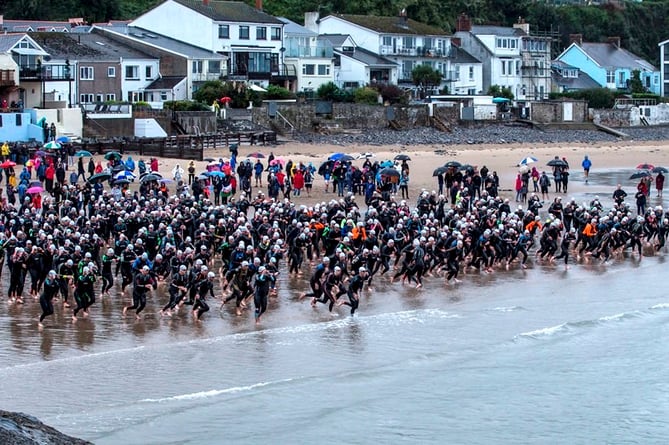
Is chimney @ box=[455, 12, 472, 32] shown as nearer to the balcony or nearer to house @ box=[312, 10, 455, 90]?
house @ box=[312, 10, 455, 90]

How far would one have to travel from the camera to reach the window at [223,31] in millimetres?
69375

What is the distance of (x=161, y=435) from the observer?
15977 millimetres

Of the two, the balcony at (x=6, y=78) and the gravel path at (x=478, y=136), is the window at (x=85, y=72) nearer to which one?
the balcony at (x=6, y=78)

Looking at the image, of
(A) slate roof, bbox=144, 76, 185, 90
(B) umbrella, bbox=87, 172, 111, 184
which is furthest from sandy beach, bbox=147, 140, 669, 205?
(A) slate roof, bbox=144, 76, 185, 90

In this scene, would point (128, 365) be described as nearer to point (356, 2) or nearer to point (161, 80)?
point (161, 80)

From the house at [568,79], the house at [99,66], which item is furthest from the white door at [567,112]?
the house at [99,66]

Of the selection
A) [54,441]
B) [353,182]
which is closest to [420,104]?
[353,182]

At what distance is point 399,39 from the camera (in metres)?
80.8

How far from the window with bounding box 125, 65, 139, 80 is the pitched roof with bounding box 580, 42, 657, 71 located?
1677 inches

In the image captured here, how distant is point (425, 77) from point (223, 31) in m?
15.7

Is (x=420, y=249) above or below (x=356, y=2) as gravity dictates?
below

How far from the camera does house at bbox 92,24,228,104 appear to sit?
65.1 meters

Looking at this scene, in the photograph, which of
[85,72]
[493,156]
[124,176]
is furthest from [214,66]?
[124,176]

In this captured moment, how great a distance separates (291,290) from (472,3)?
255ft
